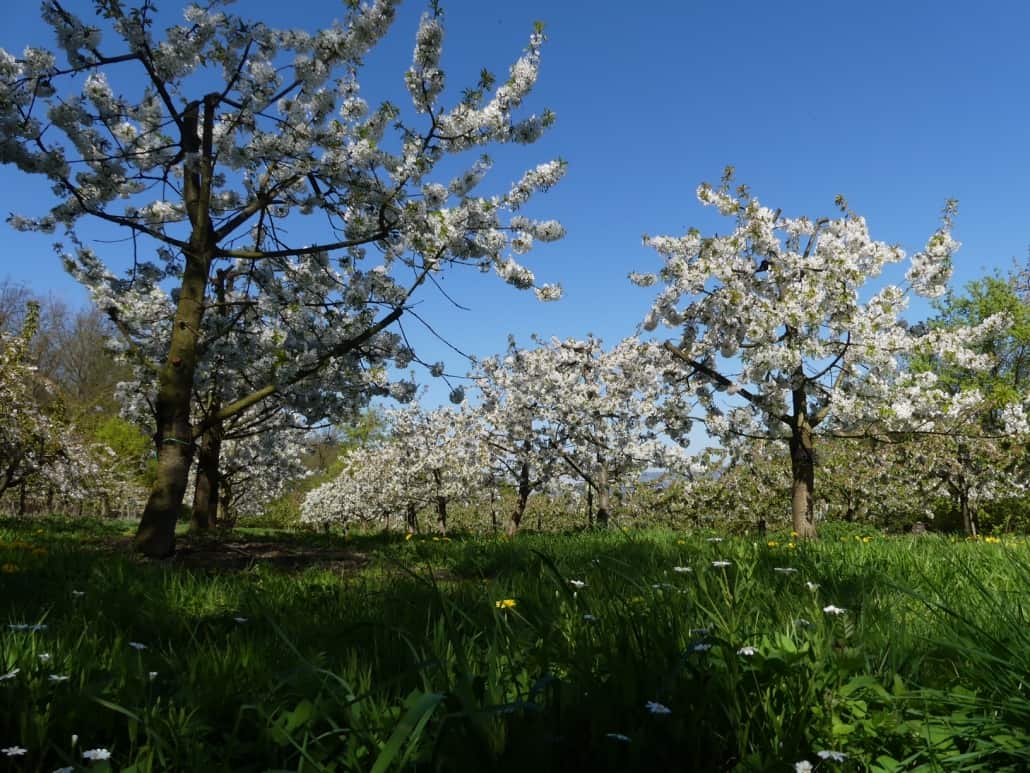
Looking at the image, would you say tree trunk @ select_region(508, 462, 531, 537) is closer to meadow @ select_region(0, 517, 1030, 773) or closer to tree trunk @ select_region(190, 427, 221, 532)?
tree trunk @ select_region(190, 427, 221, 532)

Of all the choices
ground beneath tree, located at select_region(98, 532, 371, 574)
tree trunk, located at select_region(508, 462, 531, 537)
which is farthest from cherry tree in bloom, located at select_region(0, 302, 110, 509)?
tree trunk, located at select_region(508, 462, 531, 537)

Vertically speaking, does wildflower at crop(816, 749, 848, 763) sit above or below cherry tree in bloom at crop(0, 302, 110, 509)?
below

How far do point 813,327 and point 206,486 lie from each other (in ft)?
43.7

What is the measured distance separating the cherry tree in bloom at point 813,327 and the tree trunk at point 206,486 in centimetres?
1090

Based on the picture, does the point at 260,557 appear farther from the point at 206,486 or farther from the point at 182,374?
the point at 206,486

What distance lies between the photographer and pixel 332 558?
6883 millimetres

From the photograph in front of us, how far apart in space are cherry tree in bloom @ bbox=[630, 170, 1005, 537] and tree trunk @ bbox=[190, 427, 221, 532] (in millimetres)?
10899

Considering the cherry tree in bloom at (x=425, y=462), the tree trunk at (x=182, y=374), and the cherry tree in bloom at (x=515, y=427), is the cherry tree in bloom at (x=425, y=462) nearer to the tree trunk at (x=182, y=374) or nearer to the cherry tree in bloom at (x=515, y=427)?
the cherry tree in bloom at (x=515, y=427)

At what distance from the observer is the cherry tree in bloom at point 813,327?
10078mm

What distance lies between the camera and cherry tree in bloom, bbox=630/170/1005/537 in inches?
397

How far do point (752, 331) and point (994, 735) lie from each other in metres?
9.06

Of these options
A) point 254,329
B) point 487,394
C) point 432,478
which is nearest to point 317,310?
point 254,329

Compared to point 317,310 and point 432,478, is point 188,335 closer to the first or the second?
point 317,310

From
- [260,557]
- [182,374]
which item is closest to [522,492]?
[260,557]
